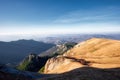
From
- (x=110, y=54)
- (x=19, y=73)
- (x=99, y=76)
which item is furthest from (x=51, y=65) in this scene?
(x=99, y=76)

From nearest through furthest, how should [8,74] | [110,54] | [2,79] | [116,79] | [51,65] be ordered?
[116,79]
[2,79]
[8,74]
[110,54]
[51,65]

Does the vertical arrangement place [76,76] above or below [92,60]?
above

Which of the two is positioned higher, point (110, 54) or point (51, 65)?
point (110, 54)

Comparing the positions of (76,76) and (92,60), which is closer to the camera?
(76,76)

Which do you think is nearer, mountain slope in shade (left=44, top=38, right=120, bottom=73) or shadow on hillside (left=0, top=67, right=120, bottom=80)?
shadow on hillside (left=0, top=67, right=120, bottom=80)

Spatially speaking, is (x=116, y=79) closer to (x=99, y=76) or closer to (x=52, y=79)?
(x=99, y=76)

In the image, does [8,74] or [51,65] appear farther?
[51,65]

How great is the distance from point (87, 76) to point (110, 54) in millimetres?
75194

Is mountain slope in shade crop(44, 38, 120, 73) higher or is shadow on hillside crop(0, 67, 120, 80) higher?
shadow on hillside crop(0, 67, 120, 80)

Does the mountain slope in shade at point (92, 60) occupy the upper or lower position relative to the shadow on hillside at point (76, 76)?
lower

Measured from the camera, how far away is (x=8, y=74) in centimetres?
4803

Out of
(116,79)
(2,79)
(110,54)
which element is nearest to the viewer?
(116,79)

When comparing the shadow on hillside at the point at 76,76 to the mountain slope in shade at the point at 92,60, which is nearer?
the shadow on hillside at the point at 76,76

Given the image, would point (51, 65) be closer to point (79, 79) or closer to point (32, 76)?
point (32, 76)
